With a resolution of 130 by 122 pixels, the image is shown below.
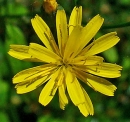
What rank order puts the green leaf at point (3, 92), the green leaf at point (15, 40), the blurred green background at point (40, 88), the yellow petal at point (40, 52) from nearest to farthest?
the yellow petal at point (40, 52) < the green leaf at point (15, 40) < the blurred green background at point (40, 88) < the green leaf at point (3, 92)

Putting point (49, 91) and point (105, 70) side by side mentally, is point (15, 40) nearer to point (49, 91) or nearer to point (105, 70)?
point (49, 91)

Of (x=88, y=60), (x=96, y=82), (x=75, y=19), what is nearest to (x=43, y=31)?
(x=75, y=19)

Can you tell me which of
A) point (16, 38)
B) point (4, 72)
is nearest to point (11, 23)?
point (16, 38)

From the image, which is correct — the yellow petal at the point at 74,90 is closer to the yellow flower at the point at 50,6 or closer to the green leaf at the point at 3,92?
the yellow flower at the point at 50,6

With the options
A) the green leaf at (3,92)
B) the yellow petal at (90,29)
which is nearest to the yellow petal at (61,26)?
the yellow petal at (90,29)

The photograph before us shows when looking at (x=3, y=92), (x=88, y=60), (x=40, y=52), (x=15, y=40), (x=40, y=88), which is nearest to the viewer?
(x=40, y=52)

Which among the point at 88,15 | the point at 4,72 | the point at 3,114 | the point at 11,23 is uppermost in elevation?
the point at 11,23

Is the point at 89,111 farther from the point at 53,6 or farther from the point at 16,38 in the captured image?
the point at 16,38
